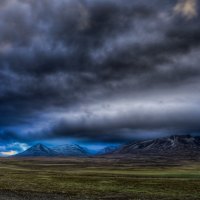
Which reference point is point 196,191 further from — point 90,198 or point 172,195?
point 90,198

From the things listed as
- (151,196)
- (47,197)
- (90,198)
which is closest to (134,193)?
(151,196)

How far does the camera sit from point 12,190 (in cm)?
5469

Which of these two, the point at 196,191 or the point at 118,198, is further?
the point at 196,191

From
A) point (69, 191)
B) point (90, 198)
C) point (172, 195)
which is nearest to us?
point (90, 198)

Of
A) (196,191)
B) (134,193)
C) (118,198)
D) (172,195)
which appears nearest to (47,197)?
(118,198)

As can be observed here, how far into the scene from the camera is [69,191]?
5388 centimetres

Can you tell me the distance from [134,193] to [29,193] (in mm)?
16428

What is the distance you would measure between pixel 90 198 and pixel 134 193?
29.9ft

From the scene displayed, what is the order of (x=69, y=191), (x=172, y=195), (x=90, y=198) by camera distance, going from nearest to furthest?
1. (x=90, y=198)
2. (x=172, y=195)
3. (x=69, y=191)

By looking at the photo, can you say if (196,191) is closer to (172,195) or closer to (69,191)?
(172,195)

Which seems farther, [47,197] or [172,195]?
[172,195]

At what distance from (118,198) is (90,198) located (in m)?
4.15

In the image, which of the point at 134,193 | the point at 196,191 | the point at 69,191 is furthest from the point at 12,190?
the point at 196,191

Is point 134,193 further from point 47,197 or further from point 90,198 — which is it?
point 47,197
